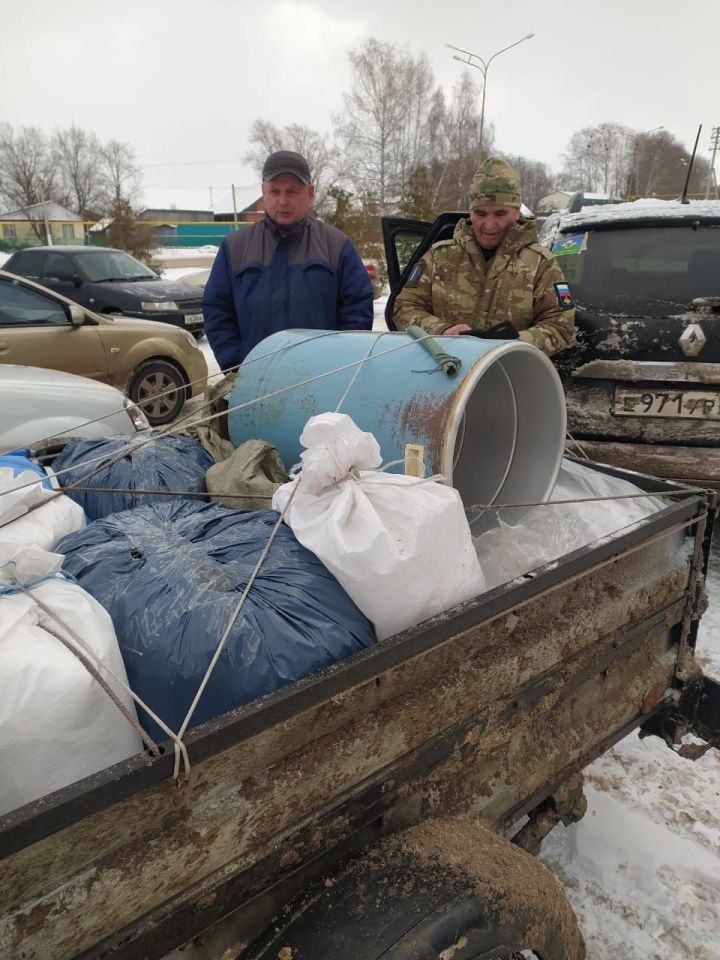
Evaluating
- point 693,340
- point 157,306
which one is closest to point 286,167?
point 693,340

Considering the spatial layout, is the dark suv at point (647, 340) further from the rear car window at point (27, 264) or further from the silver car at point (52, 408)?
the rear car window at point (27, 264)

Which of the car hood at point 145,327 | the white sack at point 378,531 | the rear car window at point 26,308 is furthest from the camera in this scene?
the car hood at point 145,327

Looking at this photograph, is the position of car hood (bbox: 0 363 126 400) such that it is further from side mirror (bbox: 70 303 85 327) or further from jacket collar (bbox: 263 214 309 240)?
side mirror (bbox: 70 303 85 327)

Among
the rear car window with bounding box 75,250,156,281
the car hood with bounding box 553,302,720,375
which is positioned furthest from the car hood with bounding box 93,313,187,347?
the car hood with bounding box 553,302,720,375

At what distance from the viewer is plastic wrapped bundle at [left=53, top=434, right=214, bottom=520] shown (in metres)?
2.17

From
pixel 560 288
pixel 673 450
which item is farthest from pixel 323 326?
pixel 673 450

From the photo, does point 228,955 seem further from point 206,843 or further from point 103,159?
point 103,159

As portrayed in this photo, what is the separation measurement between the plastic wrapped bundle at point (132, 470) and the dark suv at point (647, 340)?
7.38ft

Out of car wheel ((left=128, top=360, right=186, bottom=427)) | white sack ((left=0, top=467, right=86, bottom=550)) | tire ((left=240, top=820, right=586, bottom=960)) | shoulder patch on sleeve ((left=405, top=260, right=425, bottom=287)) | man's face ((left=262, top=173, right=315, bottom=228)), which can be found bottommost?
car wheel ((left=128, top=360, right=186, bottom=427))

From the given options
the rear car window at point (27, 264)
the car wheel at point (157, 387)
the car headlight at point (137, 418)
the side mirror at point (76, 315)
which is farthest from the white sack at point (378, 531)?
the rear car window at point (27, 264)

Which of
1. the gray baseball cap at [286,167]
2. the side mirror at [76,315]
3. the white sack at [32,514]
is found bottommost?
the white sack at [32,514]

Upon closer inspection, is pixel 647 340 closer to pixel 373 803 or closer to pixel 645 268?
pixel 645 268

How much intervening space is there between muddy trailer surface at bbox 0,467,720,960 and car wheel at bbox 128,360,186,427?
600 cm

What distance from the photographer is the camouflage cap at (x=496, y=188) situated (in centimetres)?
298
